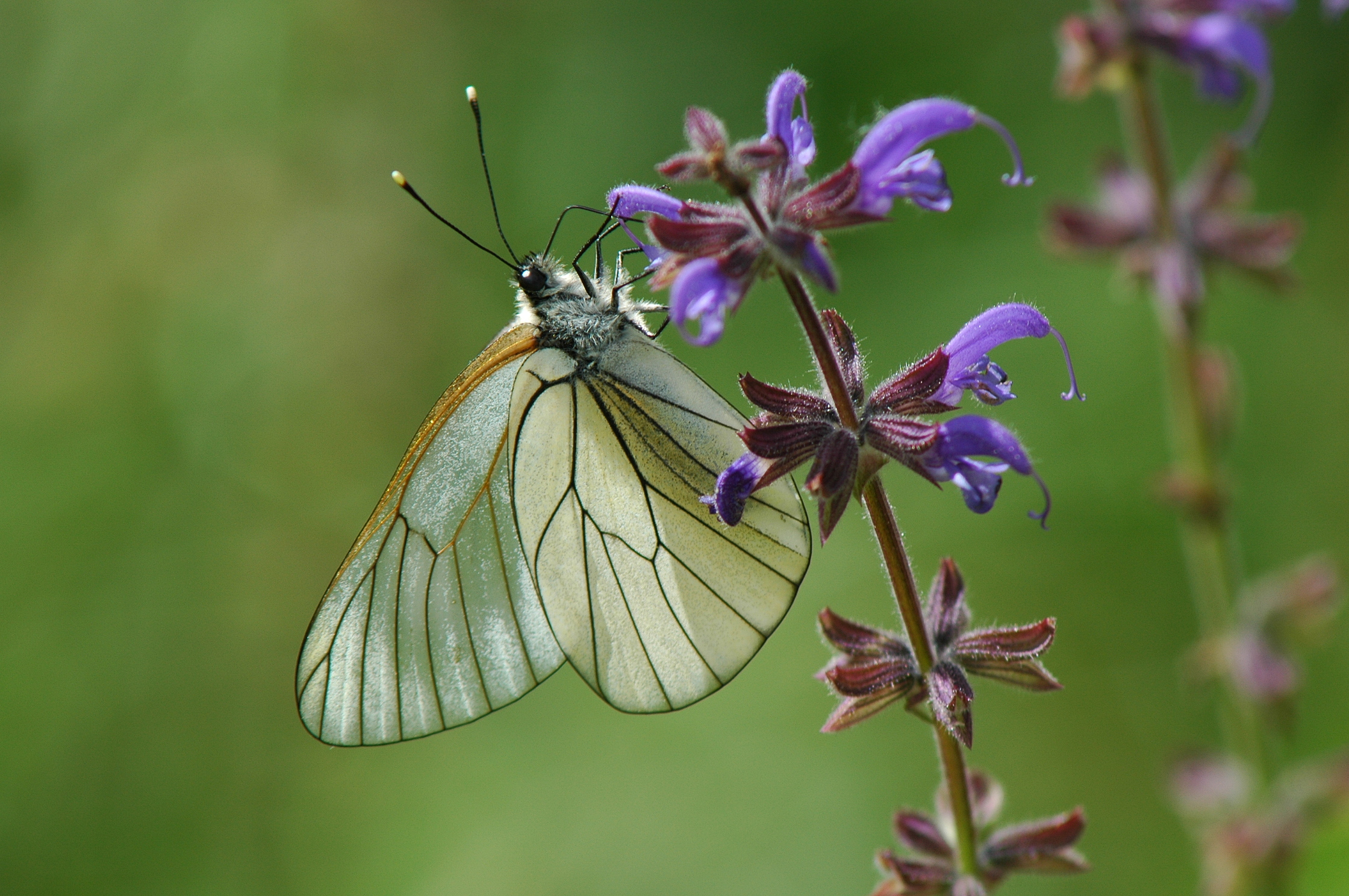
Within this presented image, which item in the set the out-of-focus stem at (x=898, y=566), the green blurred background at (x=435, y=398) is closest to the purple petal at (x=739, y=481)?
the out-of-focus stem at (x=898, y=566)

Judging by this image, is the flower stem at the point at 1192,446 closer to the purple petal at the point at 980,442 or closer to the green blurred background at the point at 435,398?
the green blurred background at the point at 435,398

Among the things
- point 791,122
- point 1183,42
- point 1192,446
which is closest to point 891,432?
point 791,122

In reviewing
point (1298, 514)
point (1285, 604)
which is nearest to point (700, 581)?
point (1285, 604)

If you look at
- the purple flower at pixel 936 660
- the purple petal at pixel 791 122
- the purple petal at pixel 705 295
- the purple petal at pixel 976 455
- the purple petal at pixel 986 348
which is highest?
the purple petal at pixel 791 122

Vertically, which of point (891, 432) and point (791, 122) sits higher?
point (791, 122)

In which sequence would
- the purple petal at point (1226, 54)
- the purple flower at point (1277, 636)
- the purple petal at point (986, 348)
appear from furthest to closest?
the purple flower at point (1277, 636) → the purple petal at point (1226, 54) → the purple petal at point (986, 348)

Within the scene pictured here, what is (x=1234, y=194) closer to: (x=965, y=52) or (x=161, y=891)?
(x=965, y=52)

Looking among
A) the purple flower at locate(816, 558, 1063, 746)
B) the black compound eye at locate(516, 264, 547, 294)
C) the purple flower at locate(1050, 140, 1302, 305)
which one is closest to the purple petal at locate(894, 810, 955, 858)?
the purple flower at locate(816, 558, 1063, 746)

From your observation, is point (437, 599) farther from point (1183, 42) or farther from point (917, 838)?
point (1183, 42)
